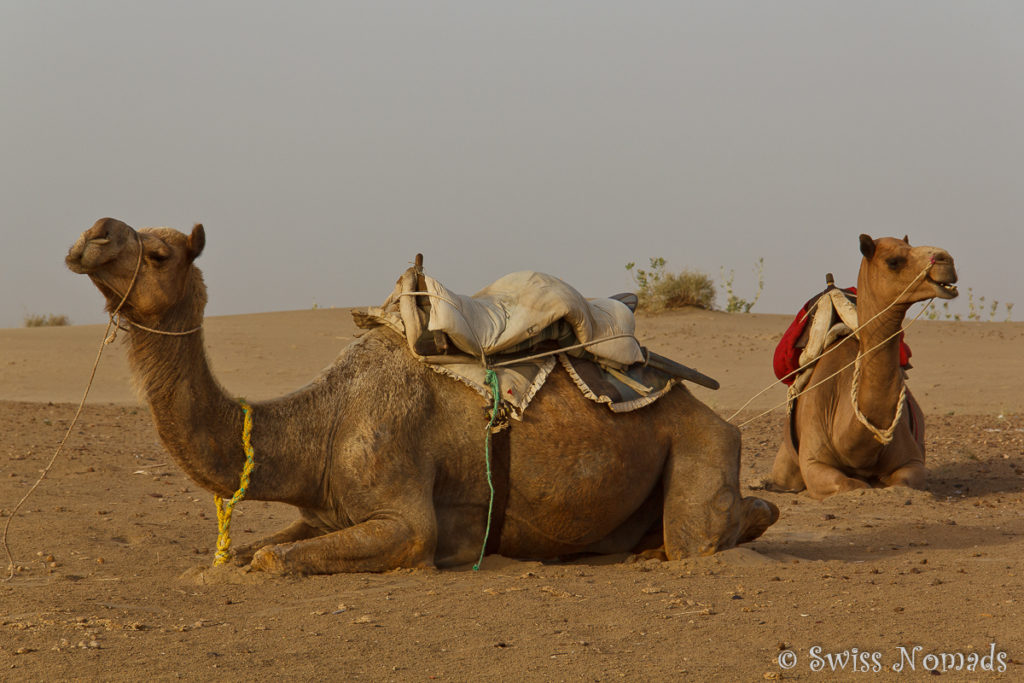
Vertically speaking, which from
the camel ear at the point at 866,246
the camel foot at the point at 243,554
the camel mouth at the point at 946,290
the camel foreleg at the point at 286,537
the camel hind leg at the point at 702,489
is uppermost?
the camel ear at the point at 866,246

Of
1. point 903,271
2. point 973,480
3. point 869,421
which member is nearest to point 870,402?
point 869,421

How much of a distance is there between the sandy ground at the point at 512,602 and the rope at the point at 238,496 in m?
0.16

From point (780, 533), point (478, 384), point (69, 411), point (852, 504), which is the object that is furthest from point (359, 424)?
point (69, 411)

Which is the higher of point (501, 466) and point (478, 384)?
point (478, 384)

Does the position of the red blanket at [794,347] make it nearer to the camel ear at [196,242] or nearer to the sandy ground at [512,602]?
the sandy ground at [512,602]

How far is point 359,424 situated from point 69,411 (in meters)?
10.0

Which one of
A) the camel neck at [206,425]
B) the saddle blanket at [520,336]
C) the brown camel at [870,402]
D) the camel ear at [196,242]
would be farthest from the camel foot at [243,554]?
the brown camel at [870,402]

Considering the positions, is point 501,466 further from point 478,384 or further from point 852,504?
point 852,504

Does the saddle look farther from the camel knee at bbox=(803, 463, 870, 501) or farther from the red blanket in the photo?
the red blanket

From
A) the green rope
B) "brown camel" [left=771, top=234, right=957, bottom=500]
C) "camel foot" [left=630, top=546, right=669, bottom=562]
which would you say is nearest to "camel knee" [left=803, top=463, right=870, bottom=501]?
"brown camel" [left=771, top=234, right=957, bottom=500]

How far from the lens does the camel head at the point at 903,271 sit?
834 cm

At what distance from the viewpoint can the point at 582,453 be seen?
651cm

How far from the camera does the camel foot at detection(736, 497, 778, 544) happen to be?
7121mm

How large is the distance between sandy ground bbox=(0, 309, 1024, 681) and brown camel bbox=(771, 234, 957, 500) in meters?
0.38
